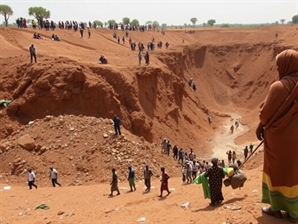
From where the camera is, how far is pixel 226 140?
91.8 ft

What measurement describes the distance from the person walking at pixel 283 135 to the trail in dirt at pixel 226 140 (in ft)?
57.7

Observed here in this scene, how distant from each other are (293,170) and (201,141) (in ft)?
68.3

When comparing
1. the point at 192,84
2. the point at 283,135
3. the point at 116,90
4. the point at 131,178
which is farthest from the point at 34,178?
the point at 192,84

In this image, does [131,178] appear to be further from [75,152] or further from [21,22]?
[21,22]

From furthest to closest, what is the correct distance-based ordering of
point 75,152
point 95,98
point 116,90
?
point 116,90 → point 95,98 → point 75,152

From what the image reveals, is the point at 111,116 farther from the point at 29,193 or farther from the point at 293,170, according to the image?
the point at 293,170

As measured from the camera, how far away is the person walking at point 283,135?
16.8 feet

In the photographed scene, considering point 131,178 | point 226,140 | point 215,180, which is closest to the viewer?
point 215,180

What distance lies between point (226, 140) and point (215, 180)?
21581 mm

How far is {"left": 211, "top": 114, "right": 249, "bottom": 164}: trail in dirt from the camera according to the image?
80.0 ft

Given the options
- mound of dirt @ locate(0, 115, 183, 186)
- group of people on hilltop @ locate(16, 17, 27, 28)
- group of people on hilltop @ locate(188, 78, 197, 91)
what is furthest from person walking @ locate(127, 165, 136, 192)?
group of people on hilltop @ locate(188, 78, 197, 91)

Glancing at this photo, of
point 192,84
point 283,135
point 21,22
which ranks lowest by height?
point 192,84

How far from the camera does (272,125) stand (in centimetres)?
525

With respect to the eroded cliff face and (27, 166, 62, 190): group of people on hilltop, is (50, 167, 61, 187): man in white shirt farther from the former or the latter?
the eroded cliff face
